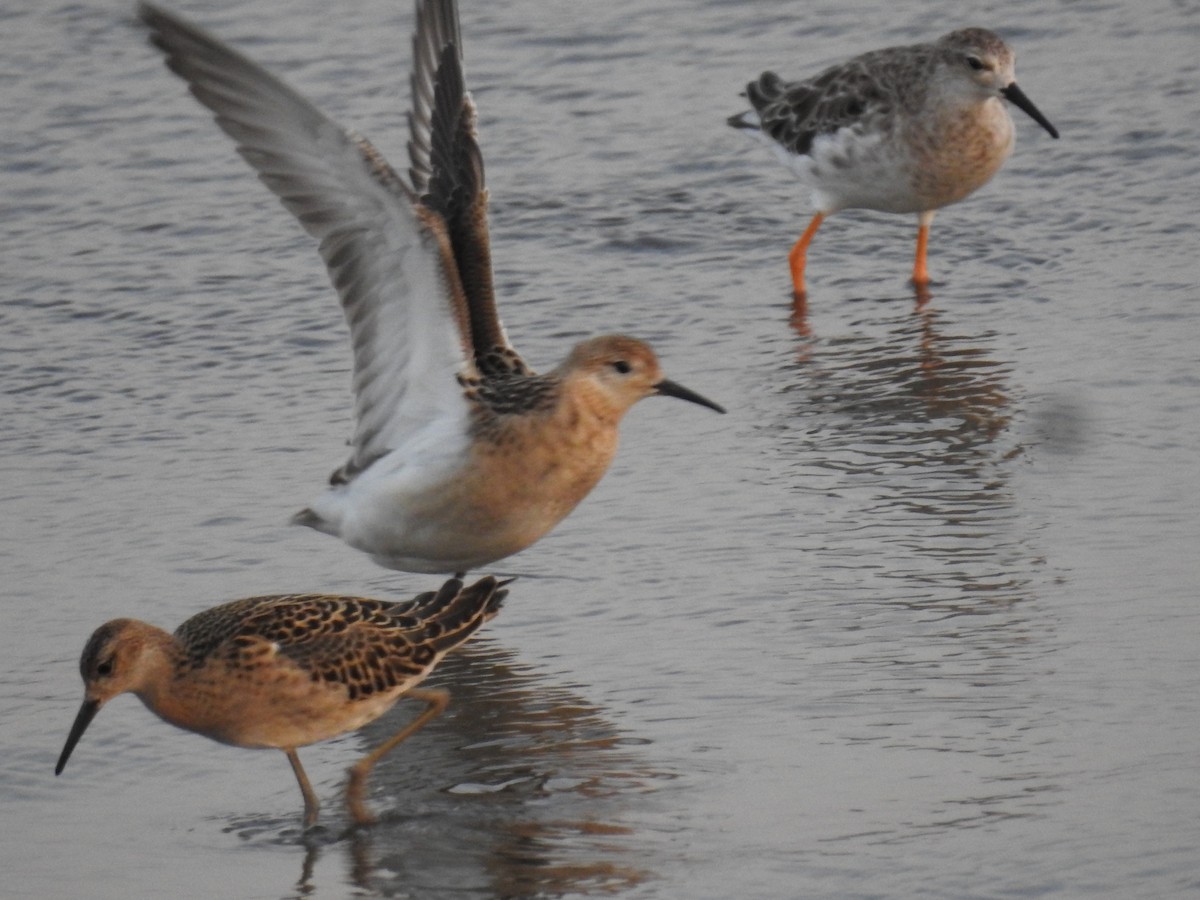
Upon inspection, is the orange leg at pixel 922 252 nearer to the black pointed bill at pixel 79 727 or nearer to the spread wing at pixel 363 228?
the spread wing at pixel 363 228

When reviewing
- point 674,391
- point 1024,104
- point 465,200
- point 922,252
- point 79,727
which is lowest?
point 922,252

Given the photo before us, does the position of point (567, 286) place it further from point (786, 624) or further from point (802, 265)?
point (786, 624)

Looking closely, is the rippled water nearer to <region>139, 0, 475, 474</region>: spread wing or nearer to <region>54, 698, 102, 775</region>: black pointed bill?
<region>54, 698, 102, 775</region>: black pointed bill

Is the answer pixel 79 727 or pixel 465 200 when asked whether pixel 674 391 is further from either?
pixel 79 727

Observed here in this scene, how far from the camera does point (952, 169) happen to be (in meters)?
10.8

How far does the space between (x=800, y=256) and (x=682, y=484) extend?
2.78m

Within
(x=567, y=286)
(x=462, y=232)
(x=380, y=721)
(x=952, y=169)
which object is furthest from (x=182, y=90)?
(x=380, y=721)

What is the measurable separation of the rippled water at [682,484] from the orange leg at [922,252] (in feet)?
0.28

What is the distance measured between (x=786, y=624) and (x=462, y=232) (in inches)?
70.5

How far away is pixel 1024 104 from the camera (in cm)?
1101

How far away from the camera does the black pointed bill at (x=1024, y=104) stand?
1095cm

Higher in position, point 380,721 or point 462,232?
point 462,232

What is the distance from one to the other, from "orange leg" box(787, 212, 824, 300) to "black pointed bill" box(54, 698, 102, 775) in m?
5.30

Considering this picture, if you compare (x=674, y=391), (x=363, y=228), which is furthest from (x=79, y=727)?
(x=674, y=391)
